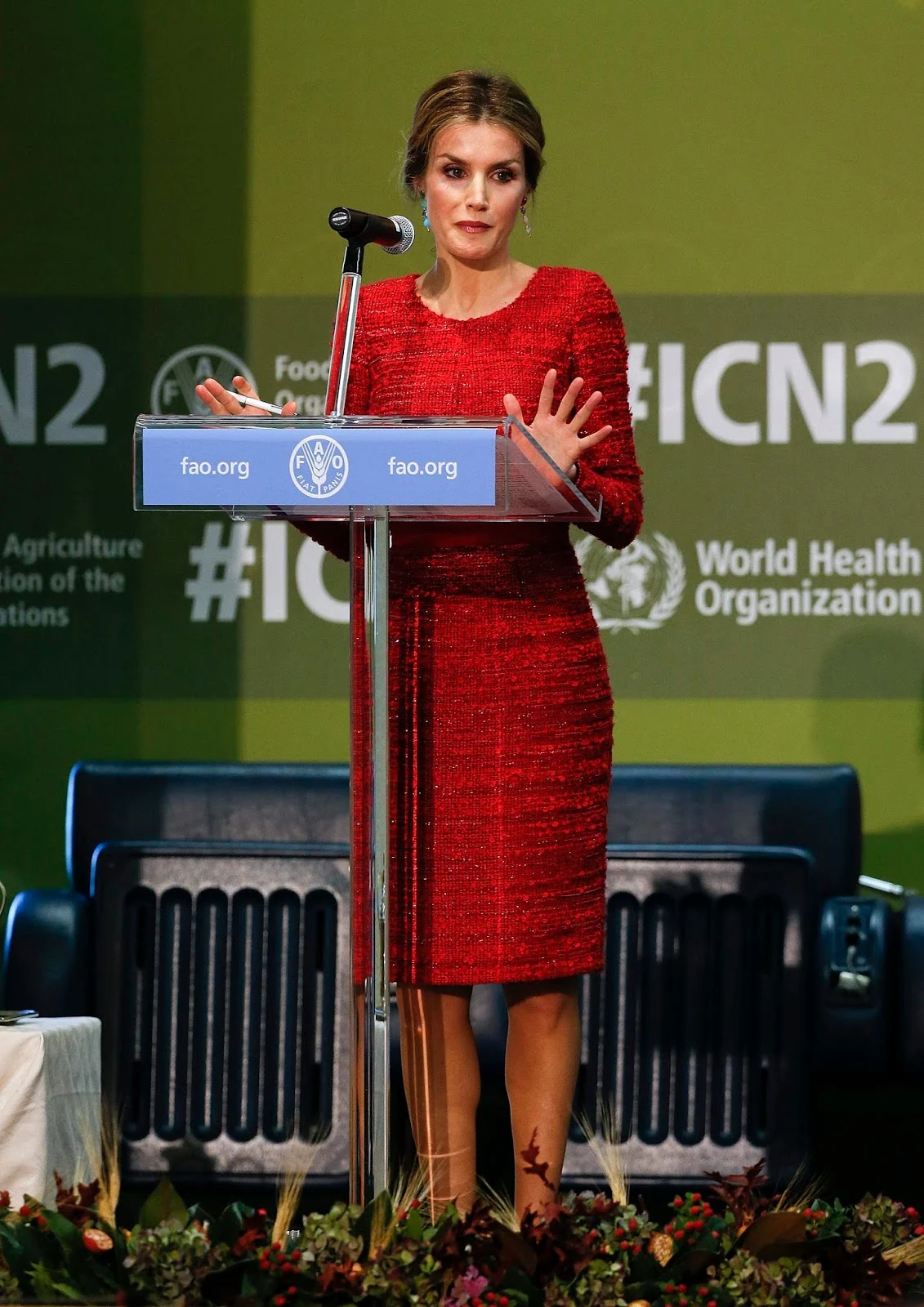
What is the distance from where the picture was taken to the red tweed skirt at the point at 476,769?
90.0 inches

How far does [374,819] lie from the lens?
6.71 ft

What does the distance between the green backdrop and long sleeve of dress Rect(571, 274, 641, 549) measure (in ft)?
5.71

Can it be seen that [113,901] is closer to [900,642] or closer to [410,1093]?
[410,1093]

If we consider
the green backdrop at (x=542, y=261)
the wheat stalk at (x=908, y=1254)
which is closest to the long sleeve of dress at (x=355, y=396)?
the wheat stalk at (x=908, y=1254)

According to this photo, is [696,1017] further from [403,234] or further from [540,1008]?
[403,234]

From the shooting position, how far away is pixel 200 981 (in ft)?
10.9

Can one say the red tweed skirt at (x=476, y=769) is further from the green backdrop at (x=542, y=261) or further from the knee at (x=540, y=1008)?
the green backdrop at (x=542, y=261)

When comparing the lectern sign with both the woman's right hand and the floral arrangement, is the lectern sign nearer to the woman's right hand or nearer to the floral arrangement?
the woman's right hand

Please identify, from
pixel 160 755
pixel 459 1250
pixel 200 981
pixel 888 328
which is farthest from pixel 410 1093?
pixel 888 328

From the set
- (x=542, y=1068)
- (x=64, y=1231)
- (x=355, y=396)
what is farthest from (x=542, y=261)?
(x=64, y=1231)

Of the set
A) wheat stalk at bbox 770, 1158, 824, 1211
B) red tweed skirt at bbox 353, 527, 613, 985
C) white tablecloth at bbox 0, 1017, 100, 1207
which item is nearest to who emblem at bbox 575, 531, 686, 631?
wheat stalk at bbox 770, 1158, 824, 1211

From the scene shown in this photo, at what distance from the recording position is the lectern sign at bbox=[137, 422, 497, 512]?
1.93 m

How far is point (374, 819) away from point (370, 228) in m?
0.62

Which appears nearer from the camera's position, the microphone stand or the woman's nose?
the microphone stand
